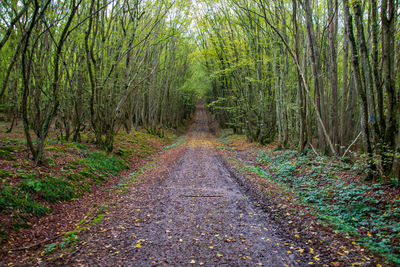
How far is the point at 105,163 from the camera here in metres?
9.01

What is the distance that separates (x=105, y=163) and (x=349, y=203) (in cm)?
794

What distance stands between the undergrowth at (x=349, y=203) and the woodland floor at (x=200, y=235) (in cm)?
30

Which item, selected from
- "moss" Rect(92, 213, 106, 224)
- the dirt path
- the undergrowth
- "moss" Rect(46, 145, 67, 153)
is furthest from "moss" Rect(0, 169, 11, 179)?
the undergrowth

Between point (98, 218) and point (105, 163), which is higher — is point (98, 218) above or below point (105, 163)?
below

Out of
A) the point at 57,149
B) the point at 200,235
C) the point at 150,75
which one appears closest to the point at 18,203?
the point at 200,235

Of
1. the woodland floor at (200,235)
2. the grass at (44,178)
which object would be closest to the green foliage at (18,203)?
the grass at (44,178)

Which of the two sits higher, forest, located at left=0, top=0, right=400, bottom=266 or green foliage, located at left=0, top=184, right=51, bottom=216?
forest, located at left=0, top=0, right=400, bottom=266

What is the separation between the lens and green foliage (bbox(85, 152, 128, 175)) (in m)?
8.40

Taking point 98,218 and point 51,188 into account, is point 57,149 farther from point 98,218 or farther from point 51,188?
point 98,218

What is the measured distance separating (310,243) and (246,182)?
12.1ft

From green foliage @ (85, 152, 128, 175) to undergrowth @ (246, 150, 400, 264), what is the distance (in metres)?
5.94

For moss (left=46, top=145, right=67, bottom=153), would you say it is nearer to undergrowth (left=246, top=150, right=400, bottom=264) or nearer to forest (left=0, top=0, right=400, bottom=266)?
forest (left=0, top=0, right=400, bottom=266)

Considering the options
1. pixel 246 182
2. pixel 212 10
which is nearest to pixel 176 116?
pixel 212 10

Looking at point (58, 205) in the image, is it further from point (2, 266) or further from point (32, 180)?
point (2, 266)
